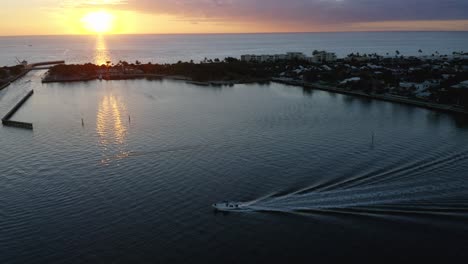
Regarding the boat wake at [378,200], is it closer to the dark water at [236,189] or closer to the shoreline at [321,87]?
the dark water at [236,189]

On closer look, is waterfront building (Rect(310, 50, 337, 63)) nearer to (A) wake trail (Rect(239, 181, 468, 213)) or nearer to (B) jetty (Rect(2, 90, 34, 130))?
(B) jetty (Rect(2, 90, 34, 130))

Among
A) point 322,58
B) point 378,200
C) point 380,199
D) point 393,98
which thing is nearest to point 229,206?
point 378,200

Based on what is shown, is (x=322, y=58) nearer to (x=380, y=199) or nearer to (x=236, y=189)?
(x=236, y=189)

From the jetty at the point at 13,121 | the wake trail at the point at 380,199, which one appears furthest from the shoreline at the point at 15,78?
the wake trail at the point at 380,199

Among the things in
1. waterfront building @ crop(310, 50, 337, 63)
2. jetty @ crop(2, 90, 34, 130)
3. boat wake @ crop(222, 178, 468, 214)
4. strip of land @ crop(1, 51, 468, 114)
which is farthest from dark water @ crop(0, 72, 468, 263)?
waterfront building @ crop(310, 50, 337, 63)

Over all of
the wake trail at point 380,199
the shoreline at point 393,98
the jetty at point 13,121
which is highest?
the shoreline at point 393,98

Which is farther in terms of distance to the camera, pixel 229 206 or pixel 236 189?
pixel 236 189
